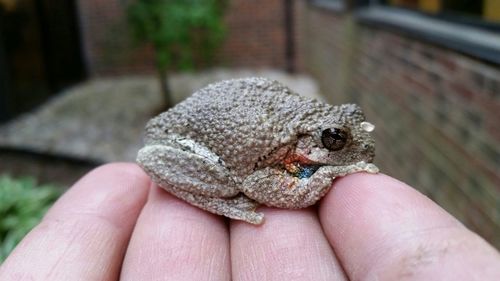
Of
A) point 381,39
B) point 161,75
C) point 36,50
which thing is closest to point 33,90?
point 36,50

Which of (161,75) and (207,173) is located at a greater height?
(207,173)

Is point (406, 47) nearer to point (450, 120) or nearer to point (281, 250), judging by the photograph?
point (450, 120)

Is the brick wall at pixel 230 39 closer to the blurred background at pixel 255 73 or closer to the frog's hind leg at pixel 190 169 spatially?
the blurred background at pixel 255 73

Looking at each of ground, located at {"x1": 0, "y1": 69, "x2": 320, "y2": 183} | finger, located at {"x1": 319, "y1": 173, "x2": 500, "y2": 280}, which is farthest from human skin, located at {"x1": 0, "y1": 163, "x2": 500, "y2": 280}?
ground, located at {"x1": 0, "y1": 69, "x2": 320, "y2": 183}

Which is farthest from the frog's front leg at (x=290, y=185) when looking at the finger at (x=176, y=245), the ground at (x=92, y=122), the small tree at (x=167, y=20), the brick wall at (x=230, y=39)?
the brick wall at (x=230, y=39)

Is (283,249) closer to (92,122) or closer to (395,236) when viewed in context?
(395,236)
